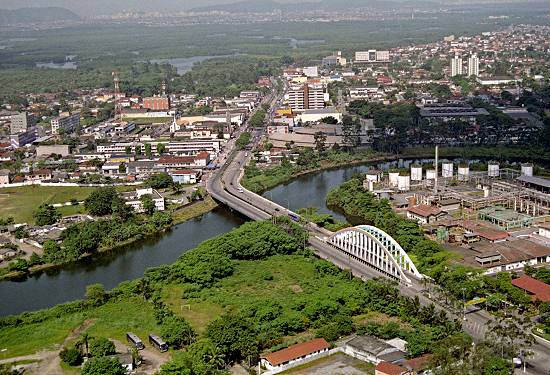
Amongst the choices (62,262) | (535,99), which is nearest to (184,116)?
(535,99)

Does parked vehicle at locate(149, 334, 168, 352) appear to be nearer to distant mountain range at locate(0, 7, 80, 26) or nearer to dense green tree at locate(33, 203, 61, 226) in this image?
dense green tree at locate(33, 203, 61, 226)

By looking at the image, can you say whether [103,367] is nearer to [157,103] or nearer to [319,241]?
[319,241]

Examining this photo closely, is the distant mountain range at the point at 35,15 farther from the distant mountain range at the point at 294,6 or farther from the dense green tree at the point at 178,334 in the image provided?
the dense green tree at the point at 178,334

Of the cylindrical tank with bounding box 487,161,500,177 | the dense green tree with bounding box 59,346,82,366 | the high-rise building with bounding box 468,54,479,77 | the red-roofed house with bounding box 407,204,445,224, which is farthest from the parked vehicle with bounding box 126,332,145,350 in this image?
the high-rise building with bounding box 468,54,479,77

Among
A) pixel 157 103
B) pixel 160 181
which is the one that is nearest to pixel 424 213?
pixel 160 181

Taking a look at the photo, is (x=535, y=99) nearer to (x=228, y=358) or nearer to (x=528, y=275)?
(x=528, y=275)

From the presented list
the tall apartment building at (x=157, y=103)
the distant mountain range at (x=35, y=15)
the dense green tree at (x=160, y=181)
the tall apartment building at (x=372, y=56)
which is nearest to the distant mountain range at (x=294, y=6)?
the distant mountain range at (x=35, y=15)
